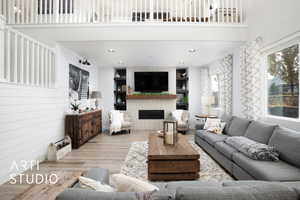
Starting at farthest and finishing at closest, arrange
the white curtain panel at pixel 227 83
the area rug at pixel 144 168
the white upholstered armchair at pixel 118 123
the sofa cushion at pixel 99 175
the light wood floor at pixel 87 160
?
the white upholstered armchair at pixel 118 123 < the white curtain panel at pixel 227 83 < the area rug at pixel 144 168 < the light wood floor at pixel 87 160 < the sofa cushion at pixel 99 175

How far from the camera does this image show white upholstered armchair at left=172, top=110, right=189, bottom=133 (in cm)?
563

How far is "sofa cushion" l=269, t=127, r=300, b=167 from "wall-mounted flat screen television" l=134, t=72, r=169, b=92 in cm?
430

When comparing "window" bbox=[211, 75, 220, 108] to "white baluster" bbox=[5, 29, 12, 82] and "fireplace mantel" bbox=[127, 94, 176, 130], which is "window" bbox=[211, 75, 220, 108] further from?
"white baluster" bbox=[5, 29, 12, 82]

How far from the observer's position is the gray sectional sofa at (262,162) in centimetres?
187

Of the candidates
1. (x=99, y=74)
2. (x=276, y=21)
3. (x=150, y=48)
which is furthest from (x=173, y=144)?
(x=99, y=74)

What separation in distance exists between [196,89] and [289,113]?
3.84 meters

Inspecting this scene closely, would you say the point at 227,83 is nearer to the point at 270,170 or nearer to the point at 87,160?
the point at 270,170

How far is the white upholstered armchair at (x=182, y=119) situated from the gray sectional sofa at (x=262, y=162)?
2199 mm

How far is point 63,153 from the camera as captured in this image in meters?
3.50

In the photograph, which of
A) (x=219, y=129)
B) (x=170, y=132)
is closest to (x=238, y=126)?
(x=219, y=129)

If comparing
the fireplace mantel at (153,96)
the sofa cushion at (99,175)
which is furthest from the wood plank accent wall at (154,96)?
the sofa cushion at (99,175)

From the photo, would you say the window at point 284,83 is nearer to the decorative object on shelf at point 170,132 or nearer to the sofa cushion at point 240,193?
the decorative object on shelf at point 170,132

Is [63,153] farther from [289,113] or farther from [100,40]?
[289,113]

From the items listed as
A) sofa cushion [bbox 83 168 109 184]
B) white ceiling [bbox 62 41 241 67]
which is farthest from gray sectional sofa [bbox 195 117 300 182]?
white ceiling [bbox 62 41 241 67]
